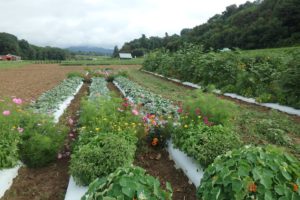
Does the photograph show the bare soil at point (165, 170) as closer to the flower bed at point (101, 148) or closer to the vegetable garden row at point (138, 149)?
the vegetable garden row at point (138, 149)

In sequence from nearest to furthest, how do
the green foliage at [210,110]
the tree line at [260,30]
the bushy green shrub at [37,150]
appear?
1. the bushy green shrub at [37,150]
2. the green foliage at [210,110]
3. the tree line at [260,30]

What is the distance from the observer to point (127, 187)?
7.61 feet

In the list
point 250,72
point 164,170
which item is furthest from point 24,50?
point 164,170

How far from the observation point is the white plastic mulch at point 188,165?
12.5 ft

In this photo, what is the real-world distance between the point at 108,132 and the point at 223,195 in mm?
2251

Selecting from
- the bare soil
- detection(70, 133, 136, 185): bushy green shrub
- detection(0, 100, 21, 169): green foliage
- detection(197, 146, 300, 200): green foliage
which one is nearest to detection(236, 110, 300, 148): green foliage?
the bare soil

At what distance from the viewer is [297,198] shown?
221 centimetres

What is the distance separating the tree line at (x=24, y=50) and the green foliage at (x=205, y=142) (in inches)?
3621

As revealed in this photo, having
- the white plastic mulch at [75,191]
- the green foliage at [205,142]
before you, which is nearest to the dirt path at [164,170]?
the green foliage at [205,142]

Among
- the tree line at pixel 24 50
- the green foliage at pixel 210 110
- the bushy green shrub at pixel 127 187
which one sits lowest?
the tree line at pixel 24 50

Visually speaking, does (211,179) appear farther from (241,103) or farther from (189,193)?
(241,103)

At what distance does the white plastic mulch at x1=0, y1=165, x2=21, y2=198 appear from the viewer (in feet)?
12.7

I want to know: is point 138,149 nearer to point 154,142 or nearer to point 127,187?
point 154,142

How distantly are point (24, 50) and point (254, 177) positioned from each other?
10370 centimetres
